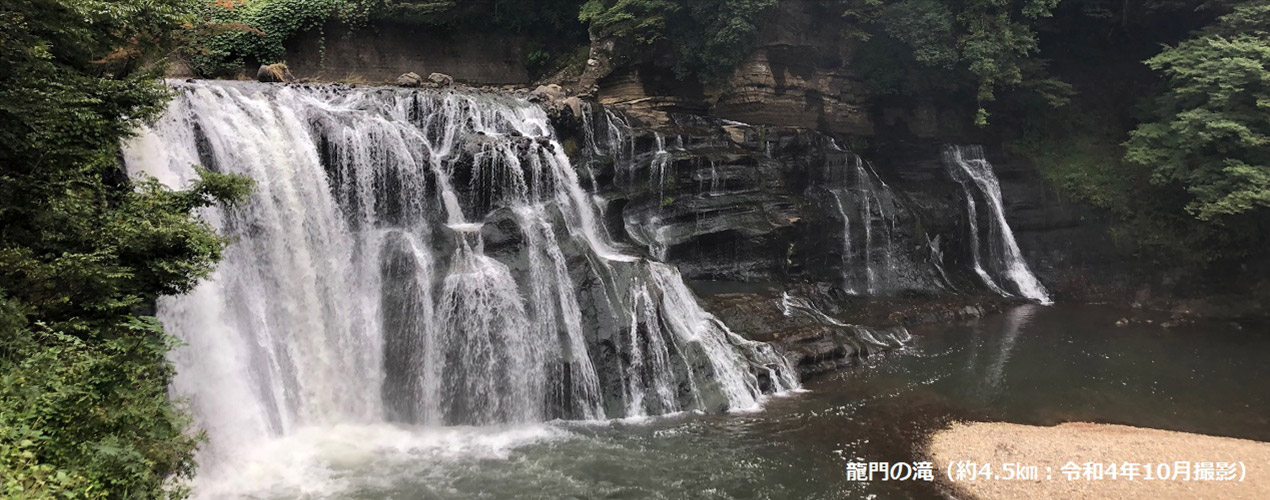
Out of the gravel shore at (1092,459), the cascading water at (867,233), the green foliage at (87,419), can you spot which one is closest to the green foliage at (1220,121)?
the cascading water at (867,233)

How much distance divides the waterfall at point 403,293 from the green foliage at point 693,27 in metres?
6.96

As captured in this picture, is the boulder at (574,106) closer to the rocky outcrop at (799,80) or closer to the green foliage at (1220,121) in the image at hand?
the rocky outcrop at (799,80)

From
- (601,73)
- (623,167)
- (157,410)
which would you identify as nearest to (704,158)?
(623,167)

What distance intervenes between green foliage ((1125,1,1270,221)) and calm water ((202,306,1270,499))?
455 centimetres

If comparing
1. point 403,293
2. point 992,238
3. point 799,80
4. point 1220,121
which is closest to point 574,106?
point 403,293

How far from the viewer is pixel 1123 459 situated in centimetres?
1134

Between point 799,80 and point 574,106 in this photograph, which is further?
point 799,80

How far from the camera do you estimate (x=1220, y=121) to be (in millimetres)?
18766

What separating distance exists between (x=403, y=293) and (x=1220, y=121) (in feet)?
76.8

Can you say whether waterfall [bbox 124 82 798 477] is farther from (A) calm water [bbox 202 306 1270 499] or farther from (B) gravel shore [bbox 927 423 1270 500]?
(B) gravel shore [bbox 927 423 1270 500]

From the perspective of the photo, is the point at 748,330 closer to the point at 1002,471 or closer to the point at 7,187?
the point at 1002,471

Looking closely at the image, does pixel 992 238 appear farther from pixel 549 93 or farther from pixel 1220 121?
pixel 549 93

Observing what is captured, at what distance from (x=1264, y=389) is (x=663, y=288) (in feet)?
47.7

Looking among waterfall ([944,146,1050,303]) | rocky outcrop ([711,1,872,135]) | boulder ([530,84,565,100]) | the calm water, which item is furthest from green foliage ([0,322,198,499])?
waterfall ([944,146,1050,303])
